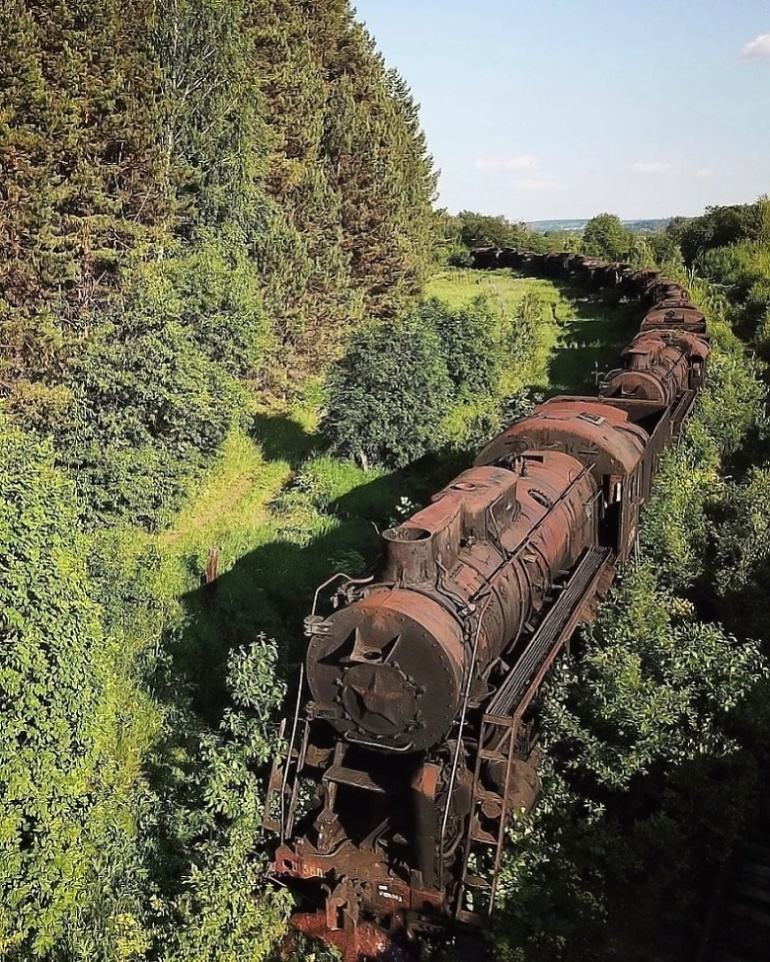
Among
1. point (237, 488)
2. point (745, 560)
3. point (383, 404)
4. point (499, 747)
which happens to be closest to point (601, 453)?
point (745, 560)

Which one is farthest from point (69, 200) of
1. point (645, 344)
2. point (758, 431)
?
point (758, 431)

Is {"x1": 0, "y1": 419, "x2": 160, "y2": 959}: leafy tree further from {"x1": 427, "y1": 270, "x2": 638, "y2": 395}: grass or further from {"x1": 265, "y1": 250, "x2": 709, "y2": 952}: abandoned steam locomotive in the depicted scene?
{"x1": 427, "y1": 270, "x2": 638, "y2": 395}: grass

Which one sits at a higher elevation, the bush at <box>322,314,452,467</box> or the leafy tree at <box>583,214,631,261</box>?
the leafy tree at <box>583,214,631,261</box>

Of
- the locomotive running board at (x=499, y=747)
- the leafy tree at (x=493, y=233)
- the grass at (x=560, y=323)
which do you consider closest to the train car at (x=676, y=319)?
the grass at (x=560, y=323)

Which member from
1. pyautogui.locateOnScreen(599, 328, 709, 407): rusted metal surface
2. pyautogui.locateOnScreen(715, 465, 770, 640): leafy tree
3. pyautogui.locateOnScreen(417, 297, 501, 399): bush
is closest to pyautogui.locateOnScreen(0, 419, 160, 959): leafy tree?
pyautogui.locateOnScreen(715, 465, 770, 640): leafy tree

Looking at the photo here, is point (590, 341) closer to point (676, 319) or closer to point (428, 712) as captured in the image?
point (676, 319)

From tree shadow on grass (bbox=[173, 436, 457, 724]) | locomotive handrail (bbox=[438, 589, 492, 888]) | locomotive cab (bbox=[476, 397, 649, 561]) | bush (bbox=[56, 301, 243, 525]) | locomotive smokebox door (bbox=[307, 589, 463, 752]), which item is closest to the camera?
locomotive smokebox door (bbox=[307, 589, 463, 752])
